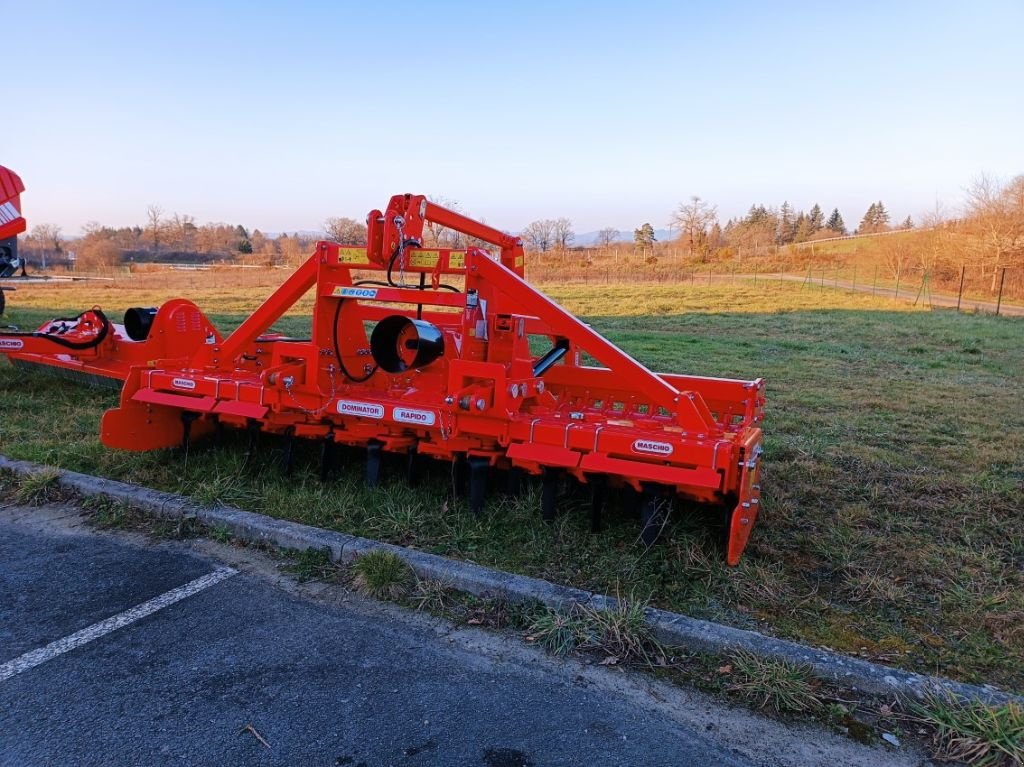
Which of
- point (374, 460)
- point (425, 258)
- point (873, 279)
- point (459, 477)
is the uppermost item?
point (425, 258)

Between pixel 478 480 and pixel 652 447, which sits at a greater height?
pixel 652 447

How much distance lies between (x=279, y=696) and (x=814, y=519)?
3.17 meters

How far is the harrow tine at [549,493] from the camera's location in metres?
4.08

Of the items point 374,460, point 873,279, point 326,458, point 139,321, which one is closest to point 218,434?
point 326,458

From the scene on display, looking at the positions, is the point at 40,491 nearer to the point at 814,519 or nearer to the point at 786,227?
the point at 814,519

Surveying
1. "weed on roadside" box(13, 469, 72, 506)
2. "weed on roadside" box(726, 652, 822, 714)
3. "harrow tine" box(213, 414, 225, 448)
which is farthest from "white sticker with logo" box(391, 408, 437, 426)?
"weed on roadside" box(13, 469, 72, 506)

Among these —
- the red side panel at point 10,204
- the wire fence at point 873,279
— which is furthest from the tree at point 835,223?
the red side panel at point 10,204

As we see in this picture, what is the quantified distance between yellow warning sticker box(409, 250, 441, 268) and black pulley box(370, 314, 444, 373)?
35 cm

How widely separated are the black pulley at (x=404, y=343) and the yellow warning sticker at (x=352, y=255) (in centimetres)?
43

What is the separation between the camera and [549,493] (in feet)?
13.5

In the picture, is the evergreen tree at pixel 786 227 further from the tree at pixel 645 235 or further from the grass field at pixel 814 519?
the grass field at pixel 814 519

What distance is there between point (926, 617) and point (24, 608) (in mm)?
4116

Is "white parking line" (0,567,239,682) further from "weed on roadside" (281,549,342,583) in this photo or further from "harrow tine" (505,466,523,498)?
"harrow tine" (505,466,523,498)

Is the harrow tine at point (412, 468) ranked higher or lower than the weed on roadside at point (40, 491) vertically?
higher
